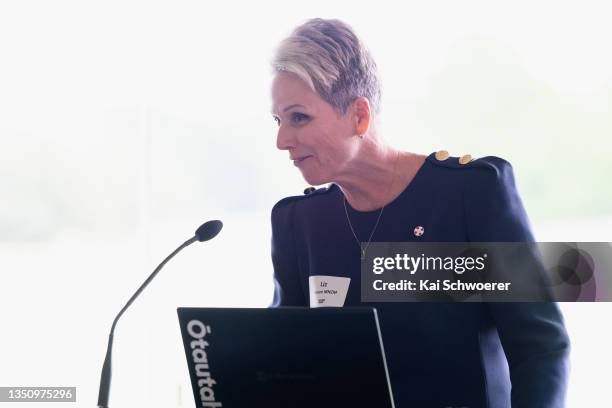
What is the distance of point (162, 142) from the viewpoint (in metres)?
2.82

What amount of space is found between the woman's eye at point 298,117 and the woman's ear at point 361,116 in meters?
0.13

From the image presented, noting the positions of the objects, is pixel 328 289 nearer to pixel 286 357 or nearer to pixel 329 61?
pixel 329 61

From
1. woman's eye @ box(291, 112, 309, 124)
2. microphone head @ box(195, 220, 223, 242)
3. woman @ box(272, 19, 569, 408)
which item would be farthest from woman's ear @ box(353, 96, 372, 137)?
microphone head @ box(195, 220, 223, 242)

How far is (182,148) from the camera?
280 cm

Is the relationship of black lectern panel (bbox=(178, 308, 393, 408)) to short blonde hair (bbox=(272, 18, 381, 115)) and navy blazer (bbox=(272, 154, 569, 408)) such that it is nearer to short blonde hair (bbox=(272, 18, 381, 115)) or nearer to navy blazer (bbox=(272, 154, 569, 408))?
navy blazer (bbox=(272, 154, 569, 408))

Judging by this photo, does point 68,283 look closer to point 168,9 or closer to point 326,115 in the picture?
point 168,9

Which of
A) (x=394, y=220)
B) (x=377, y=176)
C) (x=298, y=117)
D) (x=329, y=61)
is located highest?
(x=329, y=61)

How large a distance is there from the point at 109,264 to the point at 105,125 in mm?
502

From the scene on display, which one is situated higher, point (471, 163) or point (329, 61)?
point (329, 61)

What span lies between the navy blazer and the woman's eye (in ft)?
0.88

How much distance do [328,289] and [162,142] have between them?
113 cm

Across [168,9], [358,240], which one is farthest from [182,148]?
[358,240]

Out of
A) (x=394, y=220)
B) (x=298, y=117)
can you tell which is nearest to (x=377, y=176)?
(x=394, y=220)

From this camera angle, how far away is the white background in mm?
2449
